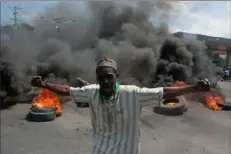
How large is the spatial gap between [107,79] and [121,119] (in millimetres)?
327

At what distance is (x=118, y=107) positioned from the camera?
2117 mm

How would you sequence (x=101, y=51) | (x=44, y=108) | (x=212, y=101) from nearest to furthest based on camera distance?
(x=44, y=108) → (x=212, y=101) → (x=101, y=51)

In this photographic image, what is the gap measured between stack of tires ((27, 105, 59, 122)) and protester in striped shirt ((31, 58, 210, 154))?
7.47 meters

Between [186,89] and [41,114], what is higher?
[186,89]

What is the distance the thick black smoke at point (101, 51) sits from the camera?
48.1 ft

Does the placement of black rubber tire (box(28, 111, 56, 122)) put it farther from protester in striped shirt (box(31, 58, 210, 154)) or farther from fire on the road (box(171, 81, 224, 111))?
protester in striped shirt (box(31, 58, 210, 154))

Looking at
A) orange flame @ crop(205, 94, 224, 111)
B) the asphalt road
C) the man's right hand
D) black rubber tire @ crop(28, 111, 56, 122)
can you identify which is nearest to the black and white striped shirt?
the man's right hand

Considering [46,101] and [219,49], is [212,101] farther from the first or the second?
[219,49]

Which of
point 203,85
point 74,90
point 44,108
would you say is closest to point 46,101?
point 44,108

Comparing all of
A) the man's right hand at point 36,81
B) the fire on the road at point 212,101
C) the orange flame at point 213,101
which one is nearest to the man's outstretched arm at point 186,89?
the man's right hand at point 36,81

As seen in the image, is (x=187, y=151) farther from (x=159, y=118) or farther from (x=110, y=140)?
(x=110, y=140)

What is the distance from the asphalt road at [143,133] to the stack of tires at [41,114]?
0.23 m

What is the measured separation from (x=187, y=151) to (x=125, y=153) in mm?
4827

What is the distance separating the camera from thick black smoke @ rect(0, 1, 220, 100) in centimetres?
1467
